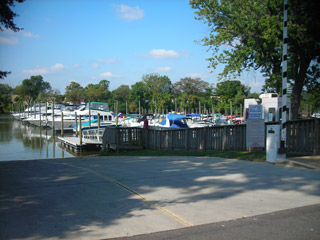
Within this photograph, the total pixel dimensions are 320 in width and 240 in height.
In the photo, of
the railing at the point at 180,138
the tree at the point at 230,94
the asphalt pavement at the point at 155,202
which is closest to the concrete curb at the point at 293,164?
the asphalt pavement at the point at 155,202

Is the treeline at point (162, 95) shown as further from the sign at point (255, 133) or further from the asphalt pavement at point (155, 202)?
the asphalt pavement at point (155, 202)

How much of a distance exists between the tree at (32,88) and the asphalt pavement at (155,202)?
410 ft

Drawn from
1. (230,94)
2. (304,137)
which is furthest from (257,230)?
(230,94)

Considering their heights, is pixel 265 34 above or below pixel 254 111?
above

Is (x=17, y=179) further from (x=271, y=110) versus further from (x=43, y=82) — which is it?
(x=43, y=82)

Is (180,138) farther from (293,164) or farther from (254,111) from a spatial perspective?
(293,164)

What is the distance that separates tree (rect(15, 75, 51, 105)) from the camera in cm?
12825

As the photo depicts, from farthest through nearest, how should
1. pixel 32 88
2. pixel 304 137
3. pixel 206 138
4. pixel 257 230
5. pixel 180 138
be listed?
1. pixel 32 88
2. pixel 180 138
3. pixel 206 138
4. pixel 304 137
5. pixel 257 230

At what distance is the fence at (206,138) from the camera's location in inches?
454

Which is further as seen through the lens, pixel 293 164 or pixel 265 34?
pixel 265 34

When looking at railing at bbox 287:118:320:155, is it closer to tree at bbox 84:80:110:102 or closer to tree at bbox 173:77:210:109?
tree at bbox 173:77:210:109

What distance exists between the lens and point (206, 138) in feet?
52.1

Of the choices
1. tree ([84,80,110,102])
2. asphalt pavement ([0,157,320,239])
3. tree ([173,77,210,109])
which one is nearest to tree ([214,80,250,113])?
tree ([173,77,210,109])

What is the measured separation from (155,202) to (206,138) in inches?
393
